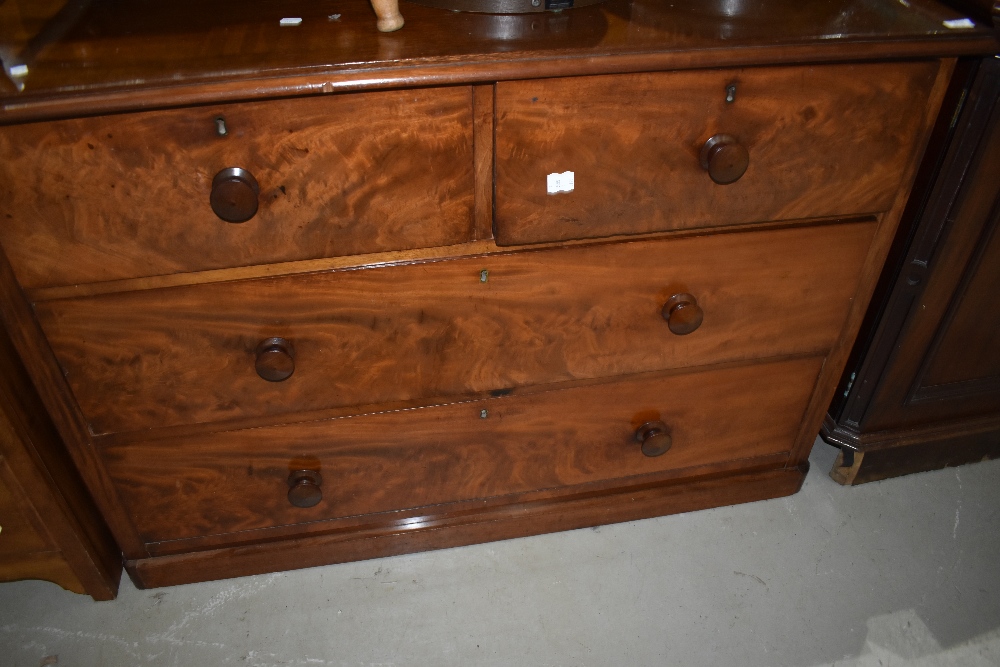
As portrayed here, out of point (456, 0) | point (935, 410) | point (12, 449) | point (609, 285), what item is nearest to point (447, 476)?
point (609, 285)

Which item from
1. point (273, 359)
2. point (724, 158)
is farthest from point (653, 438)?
point (273, 359)

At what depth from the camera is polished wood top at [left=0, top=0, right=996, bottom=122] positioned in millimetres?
849

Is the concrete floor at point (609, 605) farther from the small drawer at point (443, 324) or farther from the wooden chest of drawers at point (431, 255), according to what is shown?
the small drawer at point (443, 324)

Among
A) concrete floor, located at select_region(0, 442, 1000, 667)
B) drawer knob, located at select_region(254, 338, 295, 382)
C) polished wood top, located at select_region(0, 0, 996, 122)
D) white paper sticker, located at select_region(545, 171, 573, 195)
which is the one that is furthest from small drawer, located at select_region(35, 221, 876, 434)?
concrete floor, located at select_region(0, 442, 1000, 667)

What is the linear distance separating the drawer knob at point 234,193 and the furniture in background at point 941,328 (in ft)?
3.23

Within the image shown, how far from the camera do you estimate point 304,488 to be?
1240 millimetres

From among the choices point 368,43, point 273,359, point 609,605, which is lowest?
point 609,605

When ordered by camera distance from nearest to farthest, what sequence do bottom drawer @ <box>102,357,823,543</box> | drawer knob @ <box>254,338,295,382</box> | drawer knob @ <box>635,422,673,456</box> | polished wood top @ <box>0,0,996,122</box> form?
polished wood top @ <box>0,0,996,122</box> < drawer knob @ <box>254,338,295,382</box> < bottom drawer @ <box>102,357,823,543</box> < drawer knob @ <box>635,422,673,456</box>

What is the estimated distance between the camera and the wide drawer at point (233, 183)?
88 cm

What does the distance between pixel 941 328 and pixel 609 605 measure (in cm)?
77

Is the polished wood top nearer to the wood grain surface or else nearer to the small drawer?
the small drawer

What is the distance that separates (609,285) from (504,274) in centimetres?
17

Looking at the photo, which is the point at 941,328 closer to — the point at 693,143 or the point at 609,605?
the point at 693,143

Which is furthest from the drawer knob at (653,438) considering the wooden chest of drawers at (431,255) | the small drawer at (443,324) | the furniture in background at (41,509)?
the furniture in background at (41,509)
